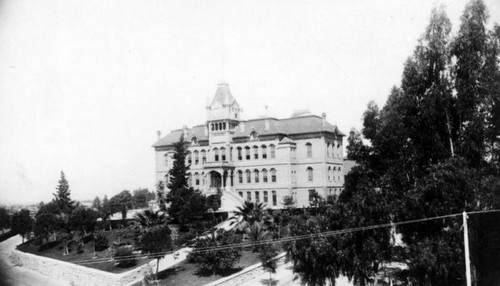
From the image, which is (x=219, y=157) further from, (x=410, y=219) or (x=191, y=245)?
(x=410, y=219)

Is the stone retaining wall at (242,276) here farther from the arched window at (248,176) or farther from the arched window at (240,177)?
the arched window at (240,177)

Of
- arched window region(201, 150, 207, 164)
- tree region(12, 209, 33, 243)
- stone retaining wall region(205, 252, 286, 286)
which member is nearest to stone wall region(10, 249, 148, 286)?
tree region(12, 209, 33, 243)

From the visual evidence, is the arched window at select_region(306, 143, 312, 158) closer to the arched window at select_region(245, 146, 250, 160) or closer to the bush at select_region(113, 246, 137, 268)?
the arched window at select_region(245, 146, 250, 160)

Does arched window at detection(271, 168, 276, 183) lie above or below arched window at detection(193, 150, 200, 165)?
below

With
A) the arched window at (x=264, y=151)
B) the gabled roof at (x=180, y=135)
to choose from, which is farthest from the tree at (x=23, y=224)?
the arched window at (x=264, y=151)

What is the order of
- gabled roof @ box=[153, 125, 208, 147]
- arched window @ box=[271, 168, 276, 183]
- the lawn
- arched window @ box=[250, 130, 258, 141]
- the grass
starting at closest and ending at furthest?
the lawn → the grass → arched window @ box=[271, 168, 276, 183] → arched window @ box=[250, 130, 258, 141] → gabled roof @ box=[153, 125, 208, 147]

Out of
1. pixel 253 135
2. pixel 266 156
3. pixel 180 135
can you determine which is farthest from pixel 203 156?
pixel 266 156
